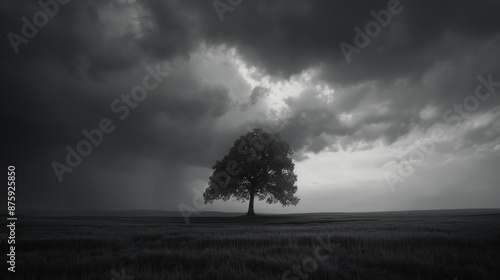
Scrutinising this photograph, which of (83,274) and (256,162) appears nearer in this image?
(83,274)

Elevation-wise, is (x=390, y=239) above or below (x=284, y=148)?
below

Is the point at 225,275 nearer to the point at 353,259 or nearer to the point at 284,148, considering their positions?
the point at 353,259

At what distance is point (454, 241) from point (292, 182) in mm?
36062

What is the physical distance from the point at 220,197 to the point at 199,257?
129 feet

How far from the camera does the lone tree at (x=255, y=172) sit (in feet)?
143

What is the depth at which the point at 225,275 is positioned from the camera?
5.27 meters

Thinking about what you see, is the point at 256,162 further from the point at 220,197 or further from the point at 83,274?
the point at 83,274

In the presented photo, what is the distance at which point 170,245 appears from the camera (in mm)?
10516

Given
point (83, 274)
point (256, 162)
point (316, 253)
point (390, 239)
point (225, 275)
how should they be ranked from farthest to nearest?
point (256, 162) < point (390, 239) < point (316, 253) < point (83, 274) < point (225, 275)

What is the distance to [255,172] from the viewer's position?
43938 millimetres

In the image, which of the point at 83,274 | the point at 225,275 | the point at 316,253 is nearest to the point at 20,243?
the point at 83,274

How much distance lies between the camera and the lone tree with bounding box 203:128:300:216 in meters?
43.7

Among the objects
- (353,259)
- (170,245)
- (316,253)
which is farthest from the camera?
(170,245)

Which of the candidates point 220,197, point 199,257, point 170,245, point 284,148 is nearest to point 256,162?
point 284,148
